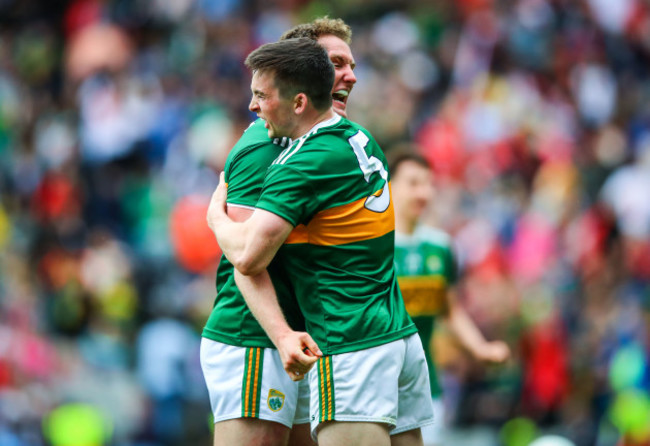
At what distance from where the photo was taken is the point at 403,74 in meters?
14.2

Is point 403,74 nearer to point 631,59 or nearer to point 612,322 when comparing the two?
→ point 631,59

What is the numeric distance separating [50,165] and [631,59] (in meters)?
7.45

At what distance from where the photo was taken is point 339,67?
16.4 feet

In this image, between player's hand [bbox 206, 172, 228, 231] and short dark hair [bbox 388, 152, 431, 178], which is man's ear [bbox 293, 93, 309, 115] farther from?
short dark hair [bbox 388, 152, 431, 178]

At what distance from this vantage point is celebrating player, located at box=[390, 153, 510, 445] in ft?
23.2

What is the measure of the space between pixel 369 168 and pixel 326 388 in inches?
35.6

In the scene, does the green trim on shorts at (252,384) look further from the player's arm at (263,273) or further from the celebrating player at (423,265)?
the celebrating player at (423,265)

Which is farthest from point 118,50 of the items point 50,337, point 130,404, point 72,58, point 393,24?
point 130,404

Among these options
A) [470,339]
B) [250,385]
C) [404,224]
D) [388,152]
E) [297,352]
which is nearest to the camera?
[297,352]

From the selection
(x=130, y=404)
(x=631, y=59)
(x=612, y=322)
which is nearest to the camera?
(x=612, y=322)

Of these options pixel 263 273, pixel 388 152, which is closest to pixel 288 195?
pixel 263 273

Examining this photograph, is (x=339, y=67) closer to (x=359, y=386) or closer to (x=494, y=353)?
(x=359, y=386)

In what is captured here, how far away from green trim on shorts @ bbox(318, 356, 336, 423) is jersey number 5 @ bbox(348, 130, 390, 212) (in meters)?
0.65

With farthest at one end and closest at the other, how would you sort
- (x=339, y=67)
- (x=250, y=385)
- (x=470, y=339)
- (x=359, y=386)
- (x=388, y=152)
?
(x=388, y=152) < (x=470, y=339) < (x=339, y=67) < (x=250, y=385) < (x=359, y=386)
